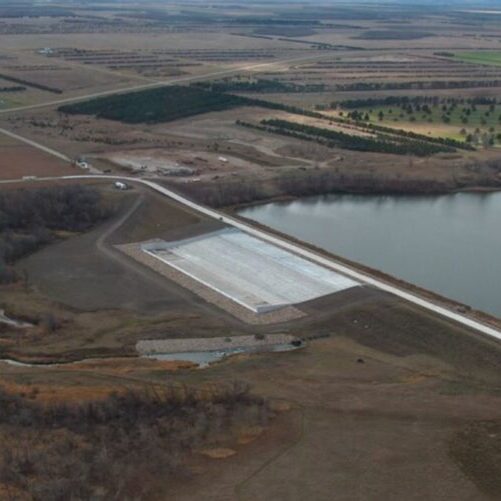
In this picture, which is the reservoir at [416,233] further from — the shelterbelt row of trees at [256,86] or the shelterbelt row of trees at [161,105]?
the shelterbelt row of trees at [256,86]

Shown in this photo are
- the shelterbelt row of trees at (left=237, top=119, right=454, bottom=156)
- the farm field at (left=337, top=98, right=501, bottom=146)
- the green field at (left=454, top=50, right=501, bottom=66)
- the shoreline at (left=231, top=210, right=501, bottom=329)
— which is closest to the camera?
the shoreline at (left=231, top=210, right=501, bottom=329)

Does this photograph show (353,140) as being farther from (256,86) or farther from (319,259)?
(319,259)

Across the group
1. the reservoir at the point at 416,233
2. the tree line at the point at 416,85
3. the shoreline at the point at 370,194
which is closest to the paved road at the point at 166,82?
the tree line at the point at 416,85

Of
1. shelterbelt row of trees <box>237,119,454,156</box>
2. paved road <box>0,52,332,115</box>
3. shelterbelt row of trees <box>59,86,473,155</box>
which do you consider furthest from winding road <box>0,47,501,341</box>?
shelterbelt row of trees <box>237,119,454,156</box>

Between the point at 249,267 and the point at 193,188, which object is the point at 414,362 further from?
the point at 193,188

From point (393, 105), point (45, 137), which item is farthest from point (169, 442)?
point (393, 105)

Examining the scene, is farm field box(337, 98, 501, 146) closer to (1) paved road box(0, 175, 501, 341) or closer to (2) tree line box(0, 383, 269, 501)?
(1) paved road box(0, 175, 501, 341)

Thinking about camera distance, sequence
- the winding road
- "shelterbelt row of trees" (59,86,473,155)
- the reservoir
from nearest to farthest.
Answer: the winding road
the reservoir
"shelterbelt row of trees" (59,86,473,155)
